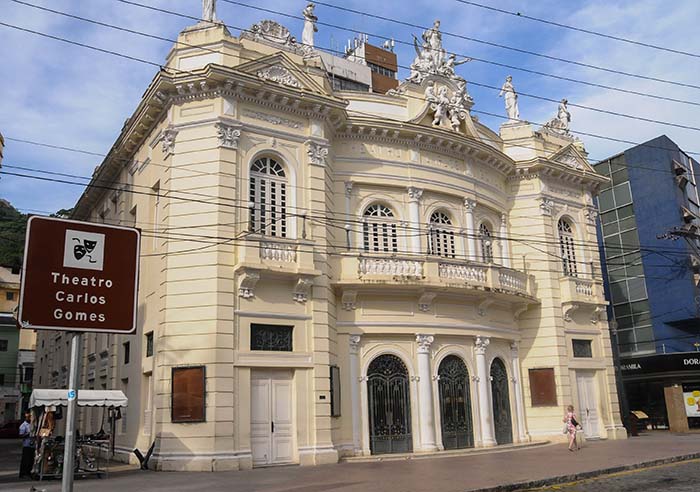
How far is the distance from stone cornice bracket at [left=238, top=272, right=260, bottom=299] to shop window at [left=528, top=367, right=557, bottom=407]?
12.6 meters

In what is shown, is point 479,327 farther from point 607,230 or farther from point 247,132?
point 607,230

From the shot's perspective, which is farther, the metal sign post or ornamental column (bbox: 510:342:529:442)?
A: ornamental column (bbox: 510:342:529:442)

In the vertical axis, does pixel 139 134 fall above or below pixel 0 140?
above

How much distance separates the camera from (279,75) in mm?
20672

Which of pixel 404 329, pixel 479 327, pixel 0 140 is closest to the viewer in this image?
pixel 0 140

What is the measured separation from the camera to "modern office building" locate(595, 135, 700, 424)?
34000 mm

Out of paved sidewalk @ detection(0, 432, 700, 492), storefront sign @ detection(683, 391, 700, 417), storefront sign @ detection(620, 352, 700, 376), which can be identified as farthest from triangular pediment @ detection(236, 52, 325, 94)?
storefront sign @ detection(683, 391, 700, 417)

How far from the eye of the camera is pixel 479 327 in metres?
23.8

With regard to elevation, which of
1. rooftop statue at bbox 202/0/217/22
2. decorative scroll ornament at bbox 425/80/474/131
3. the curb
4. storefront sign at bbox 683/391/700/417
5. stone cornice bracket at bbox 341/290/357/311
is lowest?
the curb

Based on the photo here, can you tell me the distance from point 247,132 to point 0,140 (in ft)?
23.0

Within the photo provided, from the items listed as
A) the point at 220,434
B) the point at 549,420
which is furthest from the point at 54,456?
the point at 549,420

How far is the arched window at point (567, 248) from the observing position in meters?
28.1

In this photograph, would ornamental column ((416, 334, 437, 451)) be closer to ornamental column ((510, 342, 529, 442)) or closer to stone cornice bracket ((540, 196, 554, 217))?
ornamental column ((510, 342, 529, 442))

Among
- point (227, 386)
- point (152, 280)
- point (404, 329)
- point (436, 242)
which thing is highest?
point (436, 242)
